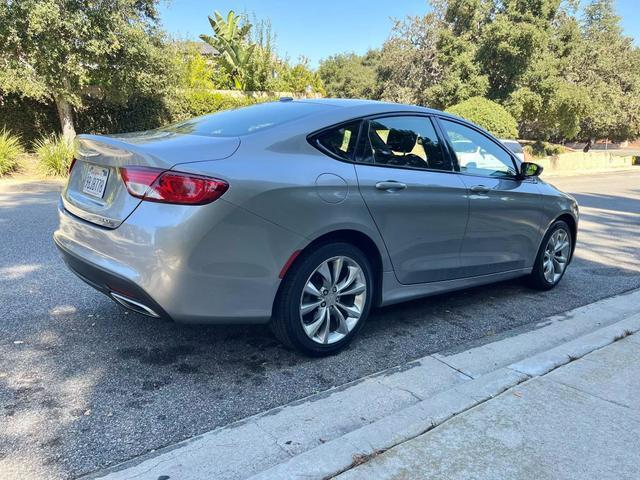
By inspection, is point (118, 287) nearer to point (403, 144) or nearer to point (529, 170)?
point (403, 144)

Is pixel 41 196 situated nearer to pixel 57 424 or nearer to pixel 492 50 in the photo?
pixel 57 424

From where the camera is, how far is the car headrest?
386 centimetres

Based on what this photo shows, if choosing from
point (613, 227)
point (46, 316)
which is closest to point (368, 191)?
point (46, 316)

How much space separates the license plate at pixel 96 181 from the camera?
317cm

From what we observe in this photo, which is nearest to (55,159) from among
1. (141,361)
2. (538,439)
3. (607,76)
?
(141,361)

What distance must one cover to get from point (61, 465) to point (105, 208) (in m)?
1.40

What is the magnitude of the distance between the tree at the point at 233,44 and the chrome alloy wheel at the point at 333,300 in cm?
2542

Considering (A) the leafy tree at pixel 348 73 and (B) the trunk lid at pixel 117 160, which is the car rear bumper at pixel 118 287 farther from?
(A) the leafy tree at pixel 348 73

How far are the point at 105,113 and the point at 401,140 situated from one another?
16.8m

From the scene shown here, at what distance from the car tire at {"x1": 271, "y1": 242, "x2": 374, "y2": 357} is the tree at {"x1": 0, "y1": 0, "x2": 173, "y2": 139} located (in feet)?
40.1

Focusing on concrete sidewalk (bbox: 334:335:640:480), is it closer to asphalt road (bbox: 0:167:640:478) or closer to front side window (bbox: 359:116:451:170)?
asphalt road (bbox: 0:167:640:478)

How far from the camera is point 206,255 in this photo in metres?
2.86

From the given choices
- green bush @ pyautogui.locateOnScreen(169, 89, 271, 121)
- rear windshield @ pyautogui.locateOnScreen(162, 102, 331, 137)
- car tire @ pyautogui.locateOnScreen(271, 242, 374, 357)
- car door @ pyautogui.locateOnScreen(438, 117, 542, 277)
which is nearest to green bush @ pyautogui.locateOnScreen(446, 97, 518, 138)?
green bush @ pyautogui.locateOnScreen(169, 89, 271, 121)

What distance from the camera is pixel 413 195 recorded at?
3758 mm
